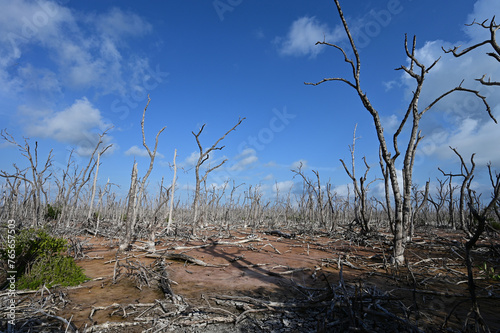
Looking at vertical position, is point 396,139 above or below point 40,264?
above

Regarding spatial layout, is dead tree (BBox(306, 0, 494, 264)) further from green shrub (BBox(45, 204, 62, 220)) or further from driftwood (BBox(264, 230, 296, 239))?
green shrub (BBox(45, 204, 62, 220))

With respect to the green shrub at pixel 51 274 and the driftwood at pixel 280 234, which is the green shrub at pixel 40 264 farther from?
the driftwood at pixel 280 234

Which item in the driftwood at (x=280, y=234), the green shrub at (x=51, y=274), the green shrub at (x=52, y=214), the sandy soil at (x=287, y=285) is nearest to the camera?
the sandy soil at (x=287, y=285)

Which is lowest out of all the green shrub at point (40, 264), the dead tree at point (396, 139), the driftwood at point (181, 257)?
the driftwood at point (181, 257)

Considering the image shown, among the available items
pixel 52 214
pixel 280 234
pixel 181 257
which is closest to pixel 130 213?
pixel 181 257

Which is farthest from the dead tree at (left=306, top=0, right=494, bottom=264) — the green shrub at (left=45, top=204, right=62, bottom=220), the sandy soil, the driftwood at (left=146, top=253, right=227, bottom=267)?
the green shrub at (left=45, top=204, right=62, bottom=220)

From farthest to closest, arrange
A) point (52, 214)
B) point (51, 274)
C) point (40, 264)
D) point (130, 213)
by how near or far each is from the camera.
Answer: point (52, 214) → point (130, 213) → point (40, 264) → point (51, 274)

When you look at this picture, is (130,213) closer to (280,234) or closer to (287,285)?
(287,285)

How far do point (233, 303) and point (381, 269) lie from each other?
390 centimetres

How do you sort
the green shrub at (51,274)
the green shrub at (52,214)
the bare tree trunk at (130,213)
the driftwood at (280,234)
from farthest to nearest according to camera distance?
the green shrub at (52,214), the driftwood at (280,234), the bare tree trunk at (130,213), the green shrub at (51,274)

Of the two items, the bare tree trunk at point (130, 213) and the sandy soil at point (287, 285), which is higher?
the bare tree trunk at point (130, 213)

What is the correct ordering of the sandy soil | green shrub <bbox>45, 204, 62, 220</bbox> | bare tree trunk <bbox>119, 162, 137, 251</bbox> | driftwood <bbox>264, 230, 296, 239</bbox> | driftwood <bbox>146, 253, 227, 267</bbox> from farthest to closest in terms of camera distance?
green shrub <bbox>45, 204, 62, 220</bbox>, driftwood <bbox>264, 230, 296, 239</bbox>, bare tree trunk <bbox>119, 162, 137, 251</bbox>, driftwood <bbox>146, 253, 227, 267</bbox>, the sandy soil

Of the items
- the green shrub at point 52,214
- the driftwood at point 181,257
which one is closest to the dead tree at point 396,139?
the driftwood at point 181,257

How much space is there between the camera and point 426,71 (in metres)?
5.52
